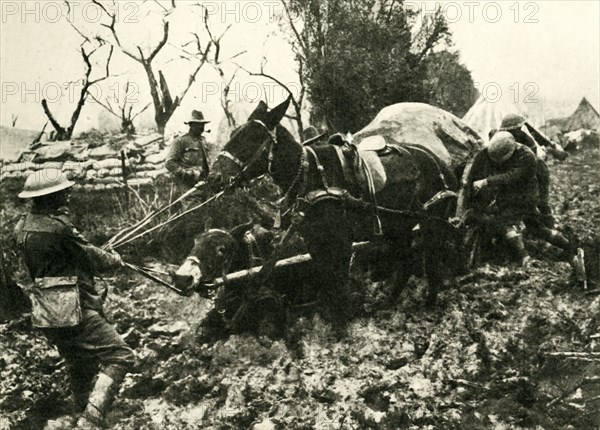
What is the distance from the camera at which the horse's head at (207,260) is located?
392 cm

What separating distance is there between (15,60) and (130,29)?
3.82 feet

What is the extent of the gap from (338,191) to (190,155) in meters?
2.25

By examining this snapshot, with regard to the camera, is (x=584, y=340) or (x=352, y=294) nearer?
(x=584, y=340)

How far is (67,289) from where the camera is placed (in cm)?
338

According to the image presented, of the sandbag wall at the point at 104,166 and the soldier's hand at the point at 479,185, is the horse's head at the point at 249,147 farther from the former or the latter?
the sandbag wall at the point at 104,166

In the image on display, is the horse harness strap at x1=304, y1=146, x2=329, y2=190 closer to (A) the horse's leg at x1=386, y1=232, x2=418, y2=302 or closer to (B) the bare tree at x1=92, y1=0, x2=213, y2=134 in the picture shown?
(A) the horse's leg at x1=386, y1=232, x2=418, y2=302

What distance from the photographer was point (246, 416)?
3.81 meters

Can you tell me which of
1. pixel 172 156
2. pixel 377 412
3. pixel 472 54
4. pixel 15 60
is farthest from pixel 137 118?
pixel 377 412

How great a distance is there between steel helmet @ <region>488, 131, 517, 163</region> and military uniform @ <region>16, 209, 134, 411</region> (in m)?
3.54

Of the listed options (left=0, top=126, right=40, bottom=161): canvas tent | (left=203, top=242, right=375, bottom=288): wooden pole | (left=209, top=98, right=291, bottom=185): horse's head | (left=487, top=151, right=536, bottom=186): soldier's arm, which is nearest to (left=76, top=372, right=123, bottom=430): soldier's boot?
(left=203, top=242, right=375, bottom=288): wooden pole

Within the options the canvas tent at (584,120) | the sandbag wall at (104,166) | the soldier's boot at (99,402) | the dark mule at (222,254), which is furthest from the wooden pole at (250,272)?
the canvas tent at (584,120)

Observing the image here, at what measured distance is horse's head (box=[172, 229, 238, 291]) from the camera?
392 cm

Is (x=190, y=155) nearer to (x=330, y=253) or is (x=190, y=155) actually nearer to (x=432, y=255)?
(x=330, y=253)

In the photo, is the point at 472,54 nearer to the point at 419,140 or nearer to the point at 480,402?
the point at 419,140
